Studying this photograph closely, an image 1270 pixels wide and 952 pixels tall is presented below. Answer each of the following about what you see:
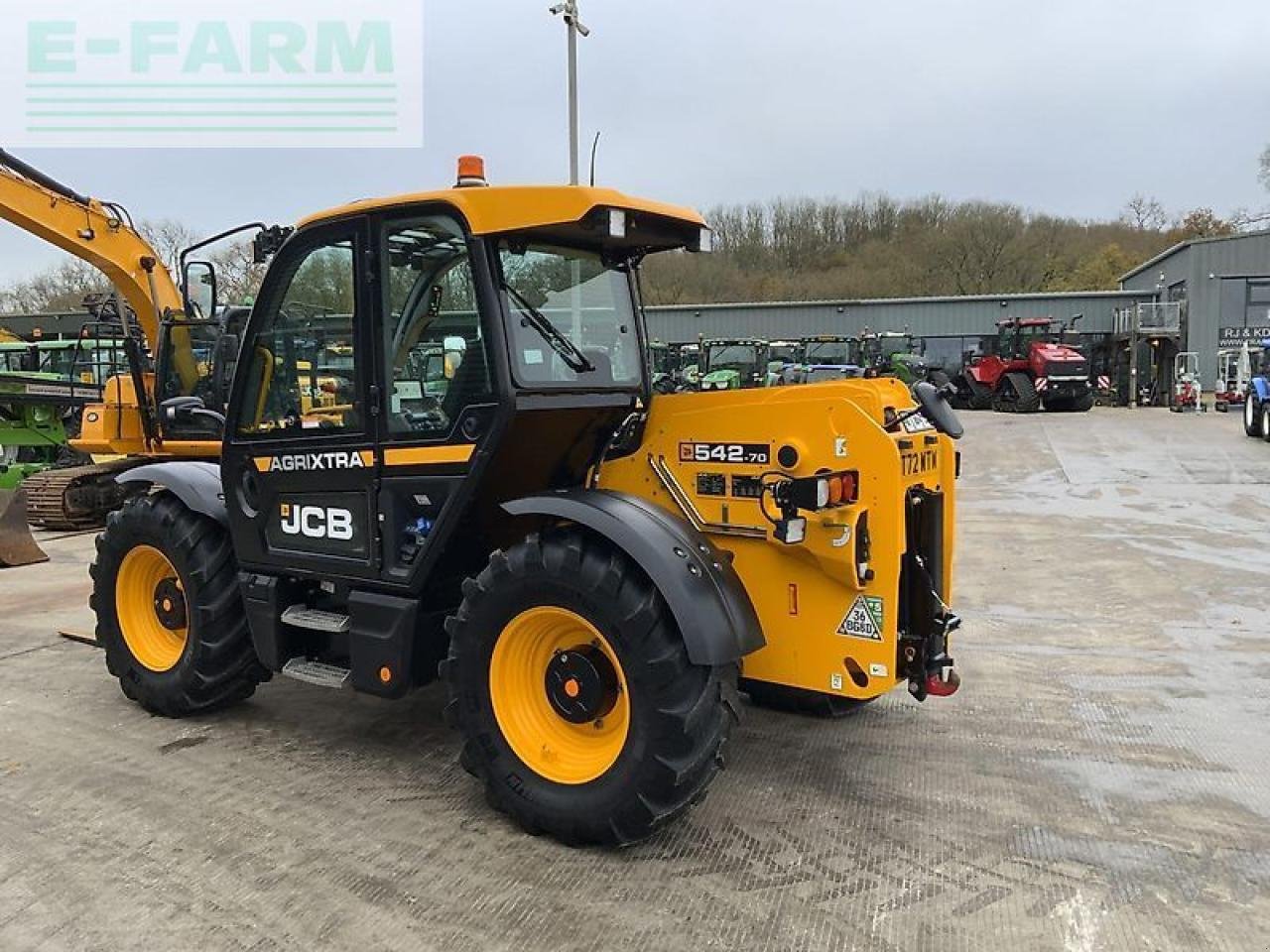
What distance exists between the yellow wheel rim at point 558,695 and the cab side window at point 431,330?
0.84 meters

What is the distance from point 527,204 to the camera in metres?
3.49

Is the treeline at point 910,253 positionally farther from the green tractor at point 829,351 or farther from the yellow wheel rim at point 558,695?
the yellow wheel rim at point 558,695

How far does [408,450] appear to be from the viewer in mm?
3854

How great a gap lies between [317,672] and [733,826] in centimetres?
190

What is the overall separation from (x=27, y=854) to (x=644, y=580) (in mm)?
2368

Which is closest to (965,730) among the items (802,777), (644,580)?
(802,777)

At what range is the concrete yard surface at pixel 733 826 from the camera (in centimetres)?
295

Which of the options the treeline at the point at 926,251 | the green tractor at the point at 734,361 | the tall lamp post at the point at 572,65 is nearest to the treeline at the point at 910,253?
the treeline at the point at 926,251

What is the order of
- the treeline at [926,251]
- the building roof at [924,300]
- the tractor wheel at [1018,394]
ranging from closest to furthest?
the tractor wheel at [1018,394]
the building roof at [924,300]
the treeline at [926,251]

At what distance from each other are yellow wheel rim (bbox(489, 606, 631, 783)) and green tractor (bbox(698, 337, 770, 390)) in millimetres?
21383

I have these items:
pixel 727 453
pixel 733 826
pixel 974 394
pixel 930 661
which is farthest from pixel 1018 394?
pixel 733 826

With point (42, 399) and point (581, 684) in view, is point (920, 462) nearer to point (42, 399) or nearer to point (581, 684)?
point (581, 684)

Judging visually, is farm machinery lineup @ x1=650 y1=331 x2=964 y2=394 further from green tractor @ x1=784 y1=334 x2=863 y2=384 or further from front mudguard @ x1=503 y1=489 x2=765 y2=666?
front mudguard @ x1=503 y1=489 x2=765 y2=666

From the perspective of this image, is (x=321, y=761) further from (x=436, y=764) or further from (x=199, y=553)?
(x=199, y=553)
